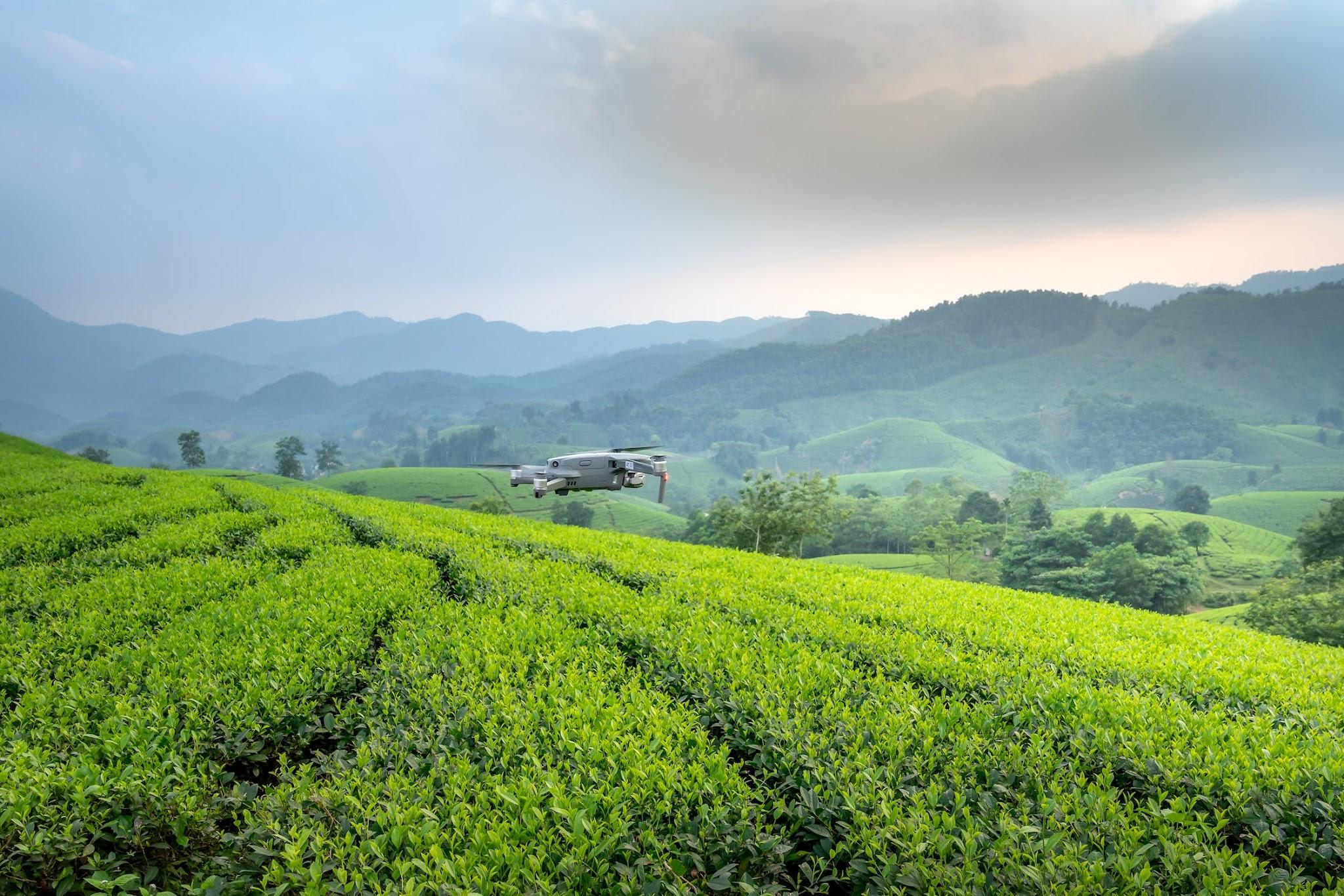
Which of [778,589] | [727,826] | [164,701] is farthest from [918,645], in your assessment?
[164,701]

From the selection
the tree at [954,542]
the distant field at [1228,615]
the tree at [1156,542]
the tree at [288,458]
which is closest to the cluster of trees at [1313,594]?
the distant field at [1228,615]

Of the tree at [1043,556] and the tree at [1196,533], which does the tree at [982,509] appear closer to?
the tree at [1043,556]

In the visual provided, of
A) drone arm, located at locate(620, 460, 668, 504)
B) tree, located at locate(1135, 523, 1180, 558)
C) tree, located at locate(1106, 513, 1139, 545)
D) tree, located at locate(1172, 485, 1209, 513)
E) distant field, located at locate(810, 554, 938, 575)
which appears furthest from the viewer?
tree, located at locate(1172, 485, 1209, 513)

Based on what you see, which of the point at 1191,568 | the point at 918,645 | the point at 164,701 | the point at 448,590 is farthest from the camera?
the point at 1191,568

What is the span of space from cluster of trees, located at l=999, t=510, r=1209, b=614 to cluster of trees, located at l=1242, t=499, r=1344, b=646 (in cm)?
1127

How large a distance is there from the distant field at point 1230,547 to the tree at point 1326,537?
2944cm

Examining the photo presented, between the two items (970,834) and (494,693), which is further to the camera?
(494,693)

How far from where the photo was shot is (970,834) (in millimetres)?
3498

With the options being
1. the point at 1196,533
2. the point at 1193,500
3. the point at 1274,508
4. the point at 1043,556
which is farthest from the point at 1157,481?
the point at 1043,556

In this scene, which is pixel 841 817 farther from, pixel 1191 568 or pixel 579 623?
pixel 1191 568

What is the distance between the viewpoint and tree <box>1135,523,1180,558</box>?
7519 centimetres

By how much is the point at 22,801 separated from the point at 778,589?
7.86 metres

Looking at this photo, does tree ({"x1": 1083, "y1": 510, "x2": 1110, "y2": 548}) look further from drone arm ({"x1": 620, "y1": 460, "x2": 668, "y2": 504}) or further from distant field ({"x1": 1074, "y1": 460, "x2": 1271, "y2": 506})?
drone arm ({"x1": 620, "y1": 460, "x2": 668, "y2": 504})

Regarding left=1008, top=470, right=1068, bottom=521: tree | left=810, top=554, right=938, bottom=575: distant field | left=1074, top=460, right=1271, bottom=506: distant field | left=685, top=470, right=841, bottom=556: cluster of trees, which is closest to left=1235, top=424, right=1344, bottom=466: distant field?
left=1074, top=460, right=1271, bottom=506: distant field
